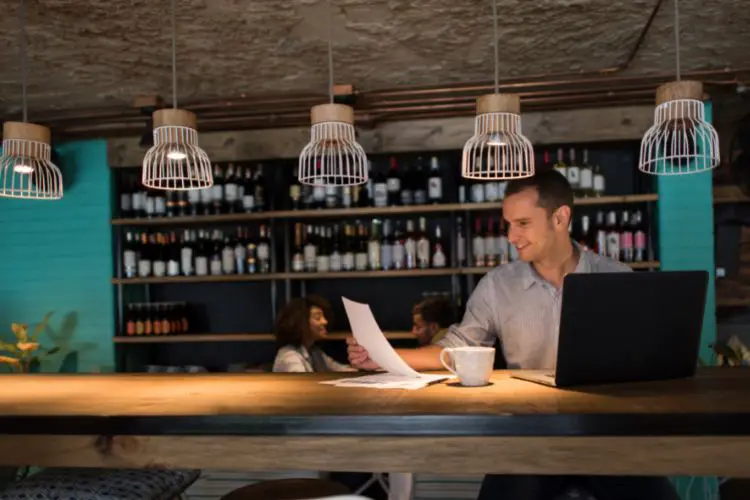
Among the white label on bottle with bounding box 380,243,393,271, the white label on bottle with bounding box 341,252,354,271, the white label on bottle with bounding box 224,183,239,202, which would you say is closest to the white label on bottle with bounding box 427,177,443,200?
the white label on bottle with bounding box 380,243,393,271

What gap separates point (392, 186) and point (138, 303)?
195 centimetres

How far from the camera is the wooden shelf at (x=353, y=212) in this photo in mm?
4184

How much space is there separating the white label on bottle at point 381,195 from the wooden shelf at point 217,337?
814mm

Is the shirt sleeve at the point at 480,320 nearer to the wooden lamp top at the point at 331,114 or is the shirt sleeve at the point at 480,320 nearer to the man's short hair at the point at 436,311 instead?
the wooden lamp top at the point at 331,114

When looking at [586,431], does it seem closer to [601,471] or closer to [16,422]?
[601,471]

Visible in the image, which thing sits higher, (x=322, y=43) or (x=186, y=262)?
(x=322, y=43)

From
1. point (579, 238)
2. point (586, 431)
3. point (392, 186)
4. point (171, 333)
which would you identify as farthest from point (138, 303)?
point (586, 431)

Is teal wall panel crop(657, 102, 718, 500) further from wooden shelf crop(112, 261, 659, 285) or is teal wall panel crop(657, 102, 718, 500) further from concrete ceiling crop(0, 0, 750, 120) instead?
concrete ceiling crop(0, 0, 750, 120)

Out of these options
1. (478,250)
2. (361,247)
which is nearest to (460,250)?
(478,250)

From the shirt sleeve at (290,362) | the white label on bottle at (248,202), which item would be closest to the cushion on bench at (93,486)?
the shirt sleeve at (290,362)

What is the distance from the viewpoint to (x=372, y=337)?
181 centimetres

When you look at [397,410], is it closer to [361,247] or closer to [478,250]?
[478,250]

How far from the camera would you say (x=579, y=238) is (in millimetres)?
4434

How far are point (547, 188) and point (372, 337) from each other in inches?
38.9
